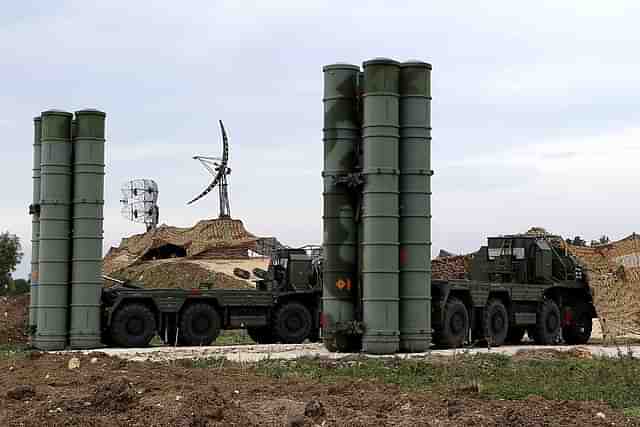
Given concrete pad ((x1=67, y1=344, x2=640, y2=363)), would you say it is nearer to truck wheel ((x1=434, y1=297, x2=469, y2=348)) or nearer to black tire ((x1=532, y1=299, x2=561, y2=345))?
truck wheel ((x1=434, y1=297, x2=469, y2=348))

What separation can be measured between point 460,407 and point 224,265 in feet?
123

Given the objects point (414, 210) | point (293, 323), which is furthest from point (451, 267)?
point (414, 210)

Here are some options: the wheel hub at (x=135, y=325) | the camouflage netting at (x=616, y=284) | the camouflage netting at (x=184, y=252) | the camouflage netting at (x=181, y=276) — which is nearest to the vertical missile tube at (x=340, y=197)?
the wheel hub at (x=135, y=325)

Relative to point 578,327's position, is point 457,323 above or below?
above

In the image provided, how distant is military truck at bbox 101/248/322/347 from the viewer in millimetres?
26953

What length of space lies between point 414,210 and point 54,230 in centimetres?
893

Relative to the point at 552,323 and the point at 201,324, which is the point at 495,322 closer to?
the point at 552,323

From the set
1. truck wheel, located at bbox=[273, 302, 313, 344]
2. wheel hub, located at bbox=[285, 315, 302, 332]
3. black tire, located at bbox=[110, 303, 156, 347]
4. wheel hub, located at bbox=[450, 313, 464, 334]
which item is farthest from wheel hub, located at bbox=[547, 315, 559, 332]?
black tire, located at bbox=[110, 303, 156, 347]

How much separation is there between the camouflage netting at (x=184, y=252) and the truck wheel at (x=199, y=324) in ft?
59.8

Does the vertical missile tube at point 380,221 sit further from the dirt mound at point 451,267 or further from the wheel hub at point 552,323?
the dirt mound at point 451,267

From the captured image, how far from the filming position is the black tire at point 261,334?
1183 inches

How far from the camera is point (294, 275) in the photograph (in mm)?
31078

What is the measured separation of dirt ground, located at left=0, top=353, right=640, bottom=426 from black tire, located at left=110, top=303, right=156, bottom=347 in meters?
10.5

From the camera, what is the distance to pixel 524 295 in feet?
94.6
